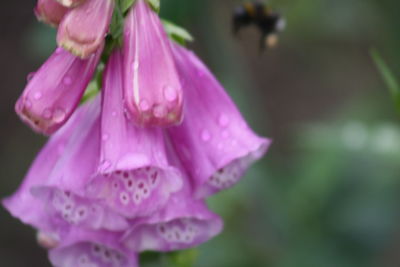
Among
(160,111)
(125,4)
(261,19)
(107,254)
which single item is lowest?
(107,254)

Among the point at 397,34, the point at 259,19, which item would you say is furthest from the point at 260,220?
the point at 259,19

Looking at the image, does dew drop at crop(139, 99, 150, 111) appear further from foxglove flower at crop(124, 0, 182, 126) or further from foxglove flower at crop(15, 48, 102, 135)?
foxglove flower at crop(15, 48, 102, 135)

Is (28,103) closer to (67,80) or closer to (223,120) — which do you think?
(67,80)

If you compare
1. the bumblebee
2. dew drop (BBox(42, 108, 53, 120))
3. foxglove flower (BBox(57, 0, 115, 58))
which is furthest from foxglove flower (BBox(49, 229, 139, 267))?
the bumblebee

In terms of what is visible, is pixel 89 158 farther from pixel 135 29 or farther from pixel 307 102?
pixel 307 102

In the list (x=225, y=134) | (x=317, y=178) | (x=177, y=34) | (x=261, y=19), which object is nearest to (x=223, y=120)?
(x=225, y=134)

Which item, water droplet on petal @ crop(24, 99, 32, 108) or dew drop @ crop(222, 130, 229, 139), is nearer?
water droplet on petal @ crop(24, 99, 32, 108)
